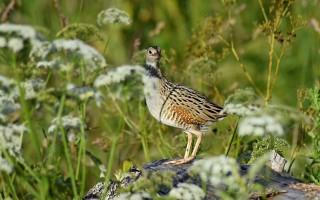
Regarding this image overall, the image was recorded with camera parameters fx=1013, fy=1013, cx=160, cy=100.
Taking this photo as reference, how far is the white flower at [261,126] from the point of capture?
410 cm

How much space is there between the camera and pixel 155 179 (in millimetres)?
4391

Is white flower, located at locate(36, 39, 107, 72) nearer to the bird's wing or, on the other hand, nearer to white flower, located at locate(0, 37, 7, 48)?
white flower, located at locate(0, 37, 7, 48)

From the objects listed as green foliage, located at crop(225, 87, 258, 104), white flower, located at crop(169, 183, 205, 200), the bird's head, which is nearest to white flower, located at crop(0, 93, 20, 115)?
white flower, located at crop(169, 183, 205, 200)

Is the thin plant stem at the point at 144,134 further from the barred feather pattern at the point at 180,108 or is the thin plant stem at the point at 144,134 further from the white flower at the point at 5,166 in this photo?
the white flower at the point at 5,166

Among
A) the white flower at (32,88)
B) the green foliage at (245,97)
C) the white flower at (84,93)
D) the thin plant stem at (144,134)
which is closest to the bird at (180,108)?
the thin plant stem at (144,134)

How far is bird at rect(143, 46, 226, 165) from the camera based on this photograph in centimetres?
681

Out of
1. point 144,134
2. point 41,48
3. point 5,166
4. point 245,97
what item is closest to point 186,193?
point 5,166

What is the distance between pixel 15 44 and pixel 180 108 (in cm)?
272

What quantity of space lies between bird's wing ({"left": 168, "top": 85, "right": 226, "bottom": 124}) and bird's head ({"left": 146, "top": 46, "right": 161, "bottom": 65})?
255 millimetres

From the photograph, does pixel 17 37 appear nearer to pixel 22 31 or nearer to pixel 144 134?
pixel 22 31

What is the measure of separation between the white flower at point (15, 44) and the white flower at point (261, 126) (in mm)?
983

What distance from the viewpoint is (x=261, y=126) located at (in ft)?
13.7

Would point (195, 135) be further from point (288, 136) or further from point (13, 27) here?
point (13, 27)

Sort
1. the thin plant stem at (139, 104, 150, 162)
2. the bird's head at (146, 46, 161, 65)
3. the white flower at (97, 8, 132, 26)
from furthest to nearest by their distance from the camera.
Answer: the thin plant stem at (139, 104, 150, 162) < the bird's head at (146, 46, 161, 65) < the white flower at (97, 8, 132, 26)
